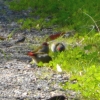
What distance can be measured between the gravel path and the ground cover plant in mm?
139

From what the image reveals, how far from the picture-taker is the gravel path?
538 centimetres

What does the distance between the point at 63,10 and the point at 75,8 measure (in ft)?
0.79

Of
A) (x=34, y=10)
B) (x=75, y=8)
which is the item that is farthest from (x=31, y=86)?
(x=34, y=10)

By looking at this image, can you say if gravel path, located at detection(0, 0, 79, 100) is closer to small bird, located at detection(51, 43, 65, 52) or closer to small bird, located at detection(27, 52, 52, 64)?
small bird, located at detection(27, 52, 52, 64)

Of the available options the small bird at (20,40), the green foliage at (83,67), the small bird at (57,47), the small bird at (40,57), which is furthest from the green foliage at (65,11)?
the small bird at (40,57)

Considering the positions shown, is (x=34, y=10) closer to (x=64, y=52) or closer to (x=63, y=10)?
(x=63, y=10)

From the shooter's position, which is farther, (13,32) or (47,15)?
(47,15)

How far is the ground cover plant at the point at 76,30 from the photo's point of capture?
17.0ft

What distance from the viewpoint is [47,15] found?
406 inches

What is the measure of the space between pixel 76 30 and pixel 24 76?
9.70ft

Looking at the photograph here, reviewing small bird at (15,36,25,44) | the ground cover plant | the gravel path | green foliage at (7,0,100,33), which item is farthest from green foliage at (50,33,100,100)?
green foliage at (7,0,100,33)

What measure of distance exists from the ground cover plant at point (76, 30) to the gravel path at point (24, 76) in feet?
0.46

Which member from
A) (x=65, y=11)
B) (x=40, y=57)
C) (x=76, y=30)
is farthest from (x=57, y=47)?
(x=65, y=11)

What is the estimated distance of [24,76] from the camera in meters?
6.17
